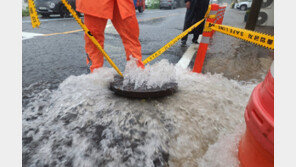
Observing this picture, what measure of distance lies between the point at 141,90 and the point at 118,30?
0.85m

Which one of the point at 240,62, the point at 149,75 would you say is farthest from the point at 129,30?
the point at 240,62

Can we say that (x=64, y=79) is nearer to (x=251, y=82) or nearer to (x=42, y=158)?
(x=42, y=158)

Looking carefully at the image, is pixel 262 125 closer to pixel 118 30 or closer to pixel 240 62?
pixel 118 30

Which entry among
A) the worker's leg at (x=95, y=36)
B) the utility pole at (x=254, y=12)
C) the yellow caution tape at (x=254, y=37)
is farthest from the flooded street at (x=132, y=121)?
the utility pole at (x=254, y=12)

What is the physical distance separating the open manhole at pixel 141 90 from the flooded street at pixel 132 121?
0.06 m

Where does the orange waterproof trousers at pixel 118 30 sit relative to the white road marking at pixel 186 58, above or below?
above

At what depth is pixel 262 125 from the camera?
2.57 ft

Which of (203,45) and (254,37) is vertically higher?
(254,37)

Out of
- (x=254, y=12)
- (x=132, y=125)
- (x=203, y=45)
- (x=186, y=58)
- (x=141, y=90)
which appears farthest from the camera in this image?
(x=254, y=12)

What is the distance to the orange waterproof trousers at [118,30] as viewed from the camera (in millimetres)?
2131

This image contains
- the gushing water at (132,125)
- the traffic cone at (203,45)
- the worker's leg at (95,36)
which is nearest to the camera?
the gushing water at (132,125)

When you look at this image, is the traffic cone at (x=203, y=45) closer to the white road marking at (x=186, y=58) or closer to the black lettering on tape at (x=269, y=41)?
the white road marking at (x=186, y=58)

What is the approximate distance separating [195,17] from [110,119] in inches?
156

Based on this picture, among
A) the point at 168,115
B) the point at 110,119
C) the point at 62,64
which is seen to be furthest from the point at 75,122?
the point at 62,64
